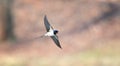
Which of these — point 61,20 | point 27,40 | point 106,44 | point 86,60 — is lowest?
point 86,60

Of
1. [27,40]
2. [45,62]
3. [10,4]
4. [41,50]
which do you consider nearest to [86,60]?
[45,62]

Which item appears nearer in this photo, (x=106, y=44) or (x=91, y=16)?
(x=106, y=44)

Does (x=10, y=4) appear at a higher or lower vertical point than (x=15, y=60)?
higher

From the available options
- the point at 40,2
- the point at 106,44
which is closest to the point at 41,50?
the point at 106,44

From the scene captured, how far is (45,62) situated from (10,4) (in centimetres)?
269

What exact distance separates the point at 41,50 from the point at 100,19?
1.72 metres

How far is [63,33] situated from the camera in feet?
37.6

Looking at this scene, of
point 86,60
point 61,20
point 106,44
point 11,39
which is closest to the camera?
point 86,60

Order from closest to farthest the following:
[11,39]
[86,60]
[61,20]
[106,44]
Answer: [86,60] → [106,44] → [11,39] → [61,20]

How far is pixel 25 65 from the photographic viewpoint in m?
9.46

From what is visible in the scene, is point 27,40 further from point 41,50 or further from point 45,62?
point 45,62

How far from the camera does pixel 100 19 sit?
11.6m

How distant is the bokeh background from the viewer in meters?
9.72

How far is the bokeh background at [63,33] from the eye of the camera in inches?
383
